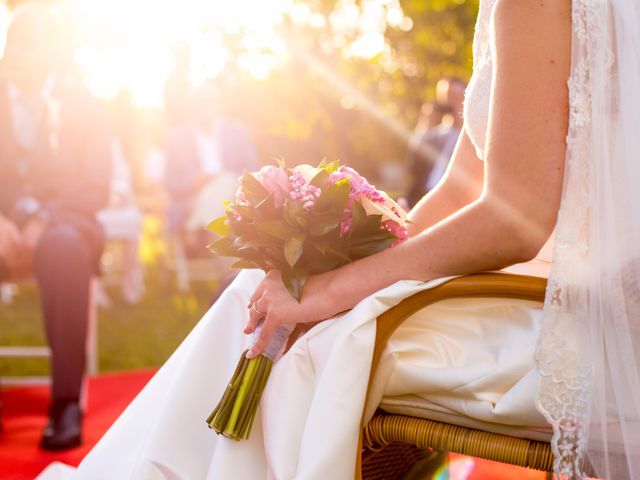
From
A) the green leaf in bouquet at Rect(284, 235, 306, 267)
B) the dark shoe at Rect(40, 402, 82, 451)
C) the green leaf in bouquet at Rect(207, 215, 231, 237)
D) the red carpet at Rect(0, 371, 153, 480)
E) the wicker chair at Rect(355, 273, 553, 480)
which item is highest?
the green leaf in bouquet at Rect(284, 235, 306, 267)

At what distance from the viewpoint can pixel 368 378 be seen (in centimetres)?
154

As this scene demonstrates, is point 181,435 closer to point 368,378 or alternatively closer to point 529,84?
point 368,378

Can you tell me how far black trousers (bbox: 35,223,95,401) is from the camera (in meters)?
3.36

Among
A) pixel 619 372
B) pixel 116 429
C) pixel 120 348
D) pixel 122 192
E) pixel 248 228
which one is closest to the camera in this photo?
pixel 619 372

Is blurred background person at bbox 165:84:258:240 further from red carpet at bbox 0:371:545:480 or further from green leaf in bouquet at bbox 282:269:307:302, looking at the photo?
green leaf in bouquet at bbox 282:269:307:302

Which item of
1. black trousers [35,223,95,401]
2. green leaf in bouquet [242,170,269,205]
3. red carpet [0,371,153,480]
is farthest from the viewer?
black trousers [35,223,95,401]

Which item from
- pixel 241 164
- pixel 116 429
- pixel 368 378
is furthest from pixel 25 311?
pixel 368 378

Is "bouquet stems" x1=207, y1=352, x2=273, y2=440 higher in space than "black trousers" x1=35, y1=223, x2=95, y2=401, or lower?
higher

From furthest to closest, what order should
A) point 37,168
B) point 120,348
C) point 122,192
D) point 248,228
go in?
1. point 122,192
2. point 120,348
3. point 37,168
4. point 248,228

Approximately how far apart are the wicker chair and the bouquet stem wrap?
0.23m

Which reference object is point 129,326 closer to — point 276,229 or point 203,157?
point 203,157

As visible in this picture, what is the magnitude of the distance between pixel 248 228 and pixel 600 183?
2.40 ft

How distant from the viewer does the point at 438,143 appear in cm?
655

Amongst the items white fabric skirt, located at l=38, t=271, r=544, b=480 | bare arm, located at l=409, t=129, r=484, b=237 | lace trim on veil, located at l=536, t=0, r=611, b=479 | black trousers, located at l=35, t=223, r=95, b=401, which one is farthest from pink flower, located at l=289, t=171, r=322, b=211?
black trousers, located at l=35, t=223, r=95, b=401
